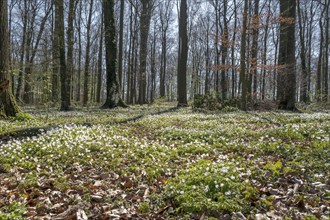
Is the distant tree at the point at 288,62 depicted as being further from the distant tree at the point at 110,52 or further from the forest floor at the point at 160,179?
the distant tree at the point at 110,52

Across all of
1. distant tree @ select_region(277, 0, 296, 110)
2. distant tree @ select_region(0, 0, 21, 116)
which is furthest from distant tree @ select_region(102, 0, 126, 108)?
distant tree @ select_region(277, 0, 296, 110)

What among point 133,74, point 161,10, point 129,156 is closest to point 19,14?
point 133,74

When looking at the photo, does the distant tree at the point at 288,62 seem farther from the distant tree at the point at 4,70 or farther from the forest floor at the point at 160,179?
the distant tree at the point at 4,70

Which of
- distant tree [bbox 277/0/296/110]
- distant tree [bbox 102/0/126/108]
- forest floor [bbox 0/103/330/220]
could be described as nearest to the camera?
forest floor [bbox 0/103/330/220]

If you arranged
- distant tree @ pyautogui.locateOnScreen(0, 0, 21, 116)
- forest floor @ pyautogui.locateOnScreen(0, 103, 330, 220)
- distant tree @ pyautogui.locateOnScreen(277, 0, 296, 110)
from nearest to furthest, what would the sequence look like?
forest floor @ pyautogui.locateOnScreen(0, 103, 330, 220) < distant tree @ pyautogui.locateOnScreen(0, 0, 21, 116) < distant tree @ pyautogui.locateOnScreen(277, 0, 296, 110)

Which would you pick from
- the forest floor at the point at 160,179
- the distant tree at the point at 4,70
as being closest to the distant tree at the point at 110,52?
the distant tree at the point at 4,70

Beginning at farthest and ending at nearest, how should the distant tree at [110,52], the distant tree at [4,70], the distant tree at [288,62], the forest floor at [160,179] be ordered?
the distant tree at [110,52] < the distant tree at [288,62] < the distant tree at [4,70] < the forest floor at [160,179]

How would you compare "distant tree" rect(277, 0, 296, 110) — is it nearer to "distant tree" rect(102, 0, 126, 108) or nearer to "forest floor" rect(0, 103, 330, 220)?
"forest floor" rect(0, 103, 330, 220)

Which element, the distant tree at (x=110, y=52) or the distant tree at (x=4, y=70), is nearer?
the distant tree at (x=4, y=70)

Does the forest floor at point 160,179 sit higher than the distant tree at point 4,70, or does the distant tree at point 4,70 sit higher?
the distant tree at point 4,70

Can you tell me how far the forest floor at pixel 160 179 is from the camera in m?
3.47

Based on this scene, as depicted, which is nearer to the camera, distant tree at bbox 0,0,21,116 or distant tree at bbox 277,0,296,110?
distant tree at bbox 0,0,21,116

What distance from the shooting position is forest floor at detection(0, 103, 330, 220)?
11.4 ft

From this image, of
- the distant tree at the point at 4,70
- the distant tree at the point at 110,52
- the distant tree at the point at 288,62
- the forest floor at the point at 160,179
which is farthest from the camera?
the distant tree at the point at 110,52
